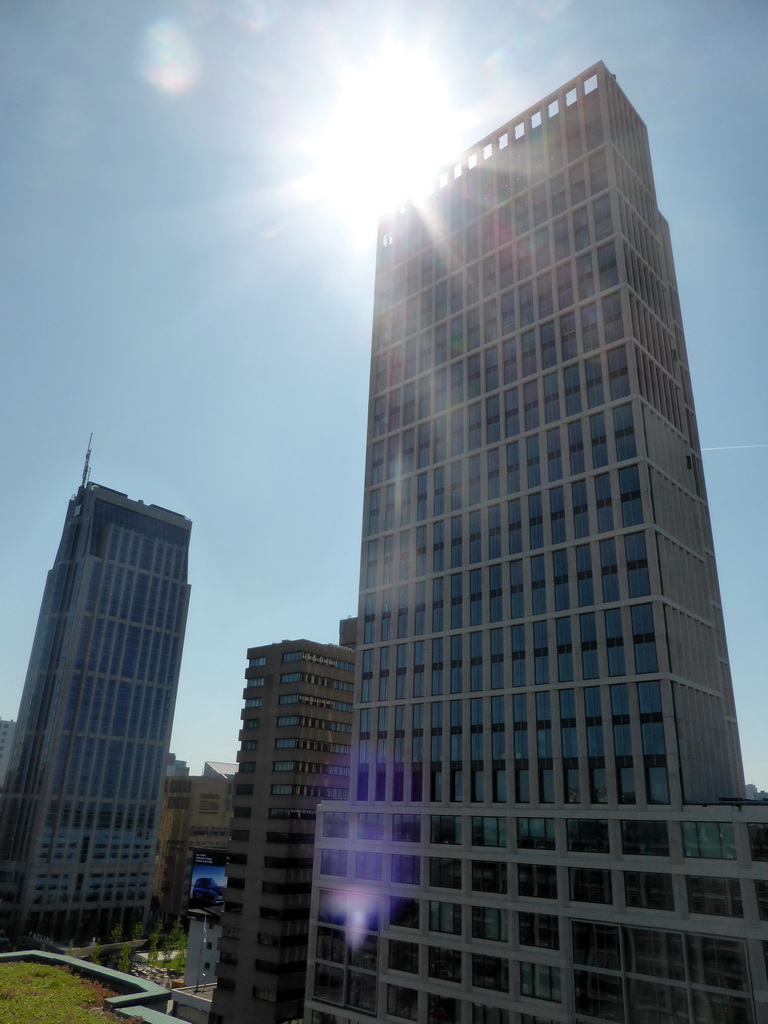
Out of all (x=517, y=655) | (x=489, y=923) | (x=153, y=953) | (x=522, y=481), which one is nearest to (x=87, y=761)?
(x=153, y=953)

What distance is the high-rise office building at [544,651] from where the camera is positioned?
54875mm

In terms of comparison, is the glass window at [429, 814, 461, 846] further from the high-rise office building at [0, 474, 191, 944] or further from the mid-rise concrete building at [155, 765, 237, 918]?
the mid-rise concrete building at [155, 765, 237, 918]

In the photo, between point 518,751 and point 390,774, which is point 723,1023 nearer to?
point 518,751

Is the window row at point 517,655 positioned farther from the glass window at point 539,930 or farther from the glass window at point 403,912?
the glass window at point 403,912

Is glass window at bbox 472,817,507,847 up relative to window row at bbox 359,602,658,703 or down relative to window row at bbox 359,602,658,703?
down

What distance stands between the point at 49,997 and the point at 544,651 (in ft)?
169

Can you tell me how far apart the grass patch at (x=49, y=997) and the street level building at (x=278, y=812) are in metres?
76.4

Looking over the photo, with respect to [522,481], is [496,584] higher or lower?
lower

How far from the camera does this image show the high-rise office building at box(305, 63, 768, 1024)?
5488 centimetres

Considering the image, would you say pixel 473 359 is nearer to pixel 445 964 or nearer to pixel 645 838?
pixel 645 838

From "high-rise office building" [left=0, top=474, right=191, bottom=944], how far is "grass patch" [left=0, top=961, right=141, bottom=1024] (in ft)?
545

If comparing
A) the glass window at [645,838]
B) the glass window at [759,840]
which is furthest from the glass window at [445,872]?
the glass window at [759,840]

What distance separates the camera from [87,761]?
593ft

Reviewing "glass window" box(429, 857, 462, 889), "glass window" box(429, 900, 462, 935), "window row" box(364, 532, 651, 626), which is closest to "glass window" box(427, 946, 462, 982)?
"glass window" box(429, 900, 462, 935)
